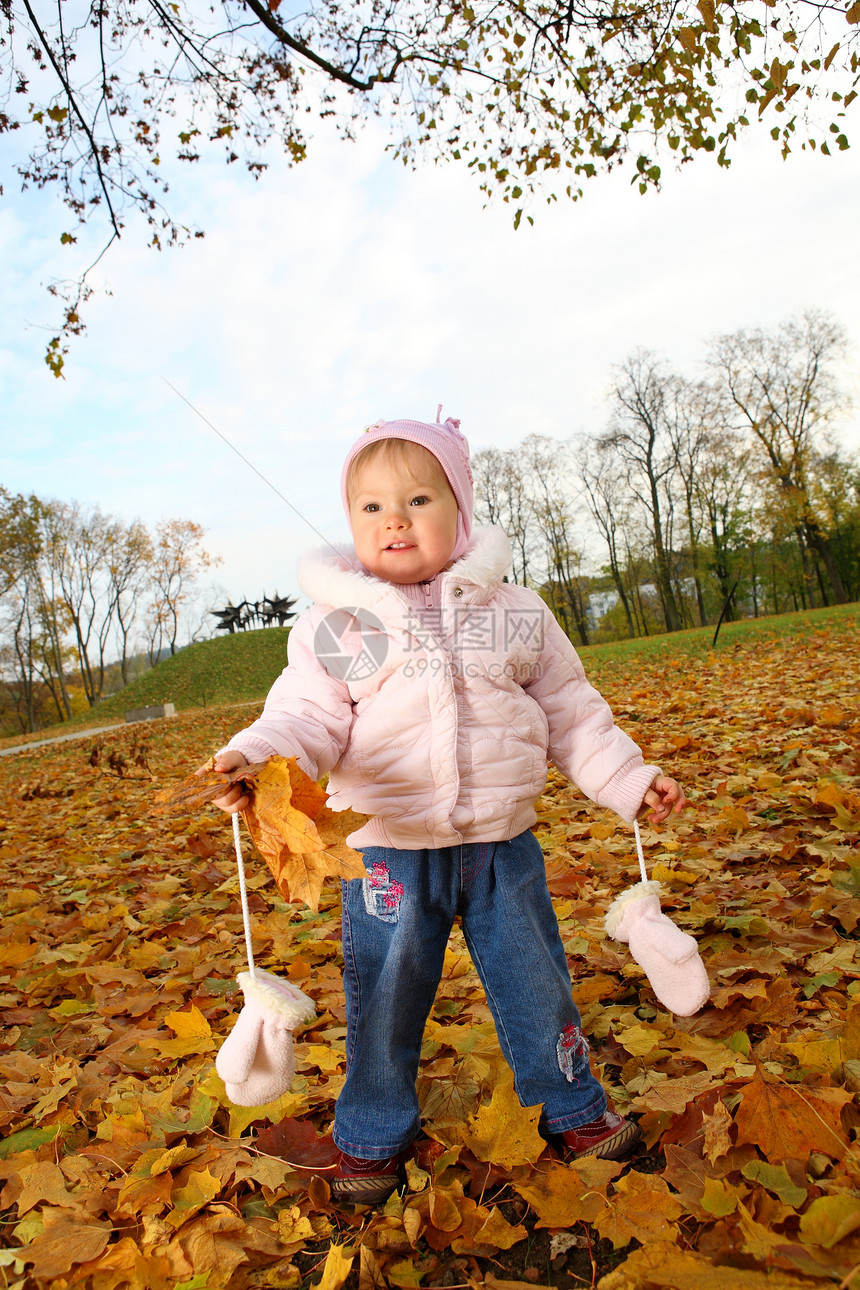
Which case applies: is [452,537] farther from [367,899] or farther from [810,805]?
[810,805]

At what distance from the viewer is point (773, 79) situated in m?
4.46

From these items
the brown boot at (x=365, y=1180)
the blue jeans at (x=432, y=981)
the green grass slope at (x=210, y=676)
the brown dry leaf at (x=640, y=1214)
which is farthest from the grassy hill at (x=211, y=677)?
the brown dry leaf at (x=640, y=1214)

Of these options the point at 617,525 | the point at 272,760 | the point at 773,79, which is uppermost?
the point at 617,525

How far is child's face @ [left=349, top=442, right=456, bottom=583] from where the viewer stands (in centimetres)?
183

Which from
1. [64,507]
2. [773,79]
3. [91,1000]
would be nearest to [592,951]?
[91,1000]

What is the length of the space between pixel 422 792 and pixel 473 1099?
0.86m

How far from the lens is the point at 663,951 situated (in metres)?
1.69

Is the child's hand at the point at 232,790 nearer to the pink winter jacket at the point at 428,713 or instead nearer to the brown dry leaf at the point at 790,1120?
the pink winter jacket at the point at 428,713

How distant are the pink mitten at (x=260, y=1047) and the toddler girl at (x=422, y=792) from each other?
0.28 meters

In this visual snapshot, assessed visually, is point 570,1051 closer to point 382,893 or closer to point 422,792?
point 382,893

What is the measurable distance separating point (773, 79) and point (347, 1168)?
559 cm

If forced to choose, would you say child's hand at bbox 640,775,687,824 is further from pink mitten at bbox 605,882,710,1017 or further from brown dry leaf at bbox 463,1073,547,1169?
brown dry leaf at bbox 463,1073,547,1169

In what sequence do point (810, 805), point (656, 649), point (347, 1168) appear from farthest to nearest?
point (656, 649), point (810, 805), point (347, 1168)

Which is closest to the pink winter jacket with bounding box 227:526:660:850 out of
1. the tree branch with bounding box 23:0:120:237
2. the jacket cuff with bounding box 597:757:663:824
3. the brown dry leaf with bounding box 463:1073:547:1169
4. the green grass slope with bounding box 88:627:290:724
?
the jacket cuff with bounding box 597:757:663:824
